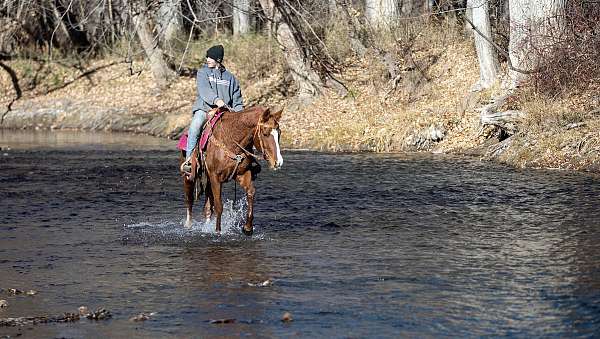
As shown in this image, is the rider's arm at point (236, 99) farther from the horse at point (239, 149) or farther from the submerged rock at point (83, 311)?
the submerged rock at point (83, 311)

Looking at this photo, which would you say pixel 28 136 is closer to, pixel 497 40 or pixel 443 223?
pixel 497 40

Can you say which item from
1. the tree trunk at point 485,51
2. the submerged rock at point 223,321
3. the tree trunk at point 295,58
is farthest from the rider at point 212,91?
the tree trunk at point 295,58

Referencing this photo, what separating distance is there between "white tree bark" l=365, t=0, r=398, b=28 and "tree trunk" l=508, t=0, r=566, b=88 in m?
7.88

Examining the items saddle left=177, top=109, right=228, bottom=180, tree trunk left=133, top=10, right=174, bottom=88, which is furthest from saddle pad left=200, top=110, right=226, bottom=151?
tree trunk left=133, top=10, right=174, bottom=88

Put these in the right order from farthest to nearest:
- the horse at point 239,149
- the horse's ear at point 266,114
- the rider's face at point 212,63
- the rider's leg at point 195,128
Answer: the rider's leg at point 195,128
the rider's face at point 212,63
the horse at point 239,149
the horse's ear at point 266,114

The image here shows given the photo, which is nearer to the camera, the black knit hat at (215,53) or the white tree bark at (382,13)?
the black knit hat at (215,53)

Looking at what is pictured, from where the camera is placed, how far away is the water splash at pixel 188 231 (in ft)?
45.5

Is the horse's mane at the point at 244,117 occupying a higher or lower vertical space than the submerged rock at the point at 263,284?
higher

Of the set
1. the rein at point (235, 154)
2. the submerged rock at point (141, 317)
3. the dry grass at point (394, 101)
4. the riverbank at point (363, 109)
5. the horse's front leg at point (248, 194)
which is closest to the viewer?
the submerged rock at point (141, 317)

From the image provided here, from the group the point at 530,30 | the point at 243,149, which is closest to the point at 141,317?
the point at 243,149

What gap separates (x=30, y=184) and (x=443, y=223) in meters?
9.21

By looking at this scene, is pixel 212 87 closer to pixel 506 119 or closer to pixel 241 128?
pixel 241 128

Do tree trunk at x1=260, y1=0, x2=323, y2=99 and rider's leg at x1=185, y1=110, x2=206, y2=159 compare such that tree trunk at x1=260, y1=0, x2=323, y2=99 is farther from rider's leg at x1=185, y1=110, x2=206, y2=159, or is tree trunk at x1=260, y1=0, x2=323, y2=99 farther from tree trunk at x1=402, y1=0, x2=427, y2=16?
rider's leg at x1=185, y1=110, x2=206, y2=159

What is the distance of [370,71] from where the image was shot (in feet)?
105
